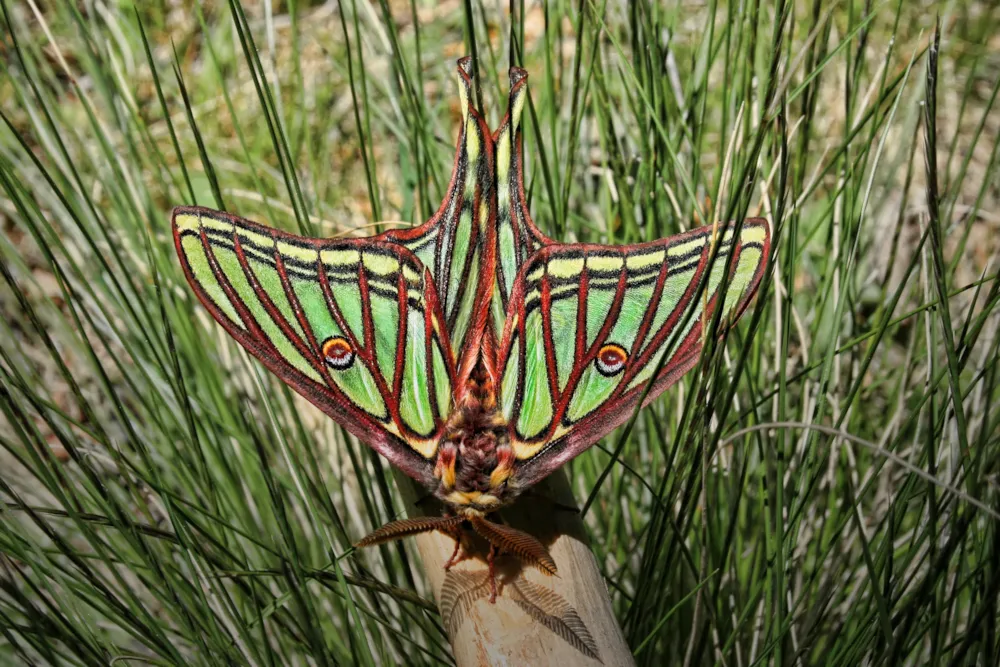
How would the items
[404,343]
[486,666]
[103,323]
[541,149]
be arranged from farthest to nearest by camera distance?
1. [103,323]
2. [541,149]
3. [404,343]
4. [486,666]

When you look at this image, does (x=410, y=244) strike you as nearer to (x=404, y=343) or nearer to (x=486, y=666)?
(x=404, y=343)

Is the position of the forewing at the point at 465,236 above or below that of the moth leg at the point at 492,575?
above

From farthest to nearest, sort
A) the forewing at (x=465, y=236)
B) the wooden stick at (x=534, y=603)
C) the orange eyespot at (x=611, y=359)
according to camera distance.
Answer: the forewing at (x=465, y=236), the orange eyespot at (x=611, y=359), the wooden stick at (x=534, y=603)

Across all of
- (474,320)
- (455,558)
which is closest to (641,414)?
(474,320)

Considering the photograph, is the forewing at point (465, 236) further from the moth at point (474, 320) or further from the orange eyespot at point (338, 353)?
the orange eyespot at point (338, 353)

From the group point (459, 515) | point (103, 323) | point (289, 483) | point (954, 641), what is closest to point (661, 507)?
point (459, 515)

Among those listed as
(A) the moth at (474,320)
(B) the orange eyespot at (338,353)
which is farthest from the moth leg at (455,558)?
(B) the orange eyespot at (338,353)
